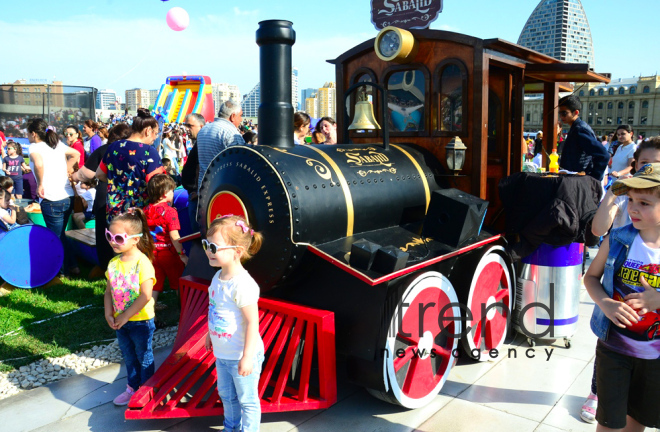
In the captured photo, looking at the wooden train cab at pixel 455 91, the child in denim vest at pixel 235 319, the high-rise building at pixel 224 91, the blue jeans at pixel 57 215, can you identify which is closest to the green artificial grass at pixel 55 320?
the blue jeans at pixel 57 215

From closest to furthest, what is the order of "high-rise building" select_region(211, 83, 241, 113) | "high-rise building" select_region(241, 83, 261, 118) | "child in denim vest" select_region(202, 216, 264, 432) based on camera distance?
"child in denim vest" select_region(202, 216, 264, 432)
"high-rise building" select_region(241, 83, 261, 118)
"high-rise building" select_region(211, 83, 241, 113)

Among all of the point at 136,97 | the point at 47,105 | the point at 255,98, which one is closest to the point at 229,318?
the point at 47,105

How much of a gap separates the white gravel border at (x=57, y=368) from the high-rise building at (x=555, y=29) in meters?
143

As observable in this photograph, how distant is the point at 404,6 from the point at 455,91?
1749 millimetres

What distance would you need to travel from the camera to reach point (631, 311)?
2100 millimetres

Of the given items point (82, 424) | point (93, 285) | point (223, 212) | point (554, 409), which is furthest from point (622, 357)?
point (93, 285)

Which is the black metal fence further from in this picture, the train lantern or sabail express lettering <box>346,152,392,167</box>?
sabail express lettering <box>346,152,392,167</box>

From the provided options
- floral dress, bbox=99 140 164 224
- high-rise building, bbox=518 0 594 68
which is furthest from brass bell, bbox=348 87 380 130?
high-rise building, bbox=518 0 594 68

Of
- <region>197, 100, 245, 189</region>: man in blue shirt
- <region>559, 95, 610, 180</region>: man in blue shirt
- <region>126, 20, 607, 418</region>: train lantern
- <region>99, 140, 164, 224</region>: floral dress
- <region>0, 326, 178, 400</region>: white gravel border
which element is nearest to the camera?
<region>126, 20, 607, 418</region>: train lantern

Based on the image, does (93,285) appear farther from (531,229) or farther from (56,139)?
(531,229)

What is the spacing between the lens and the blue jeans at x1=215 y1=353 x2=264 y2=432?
2.63 meters

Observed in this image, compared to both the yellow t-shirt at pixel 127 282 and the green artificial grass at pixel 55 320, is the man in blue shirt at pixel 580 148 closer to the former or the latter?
the yellow t-shirt at pixel 127 282

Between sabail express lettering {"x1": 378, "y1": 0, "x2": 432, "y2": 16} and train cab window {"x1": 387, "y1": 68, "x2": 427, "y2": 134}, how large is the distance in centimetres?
121

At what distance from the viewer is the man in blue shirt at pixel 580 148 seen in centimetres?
471
